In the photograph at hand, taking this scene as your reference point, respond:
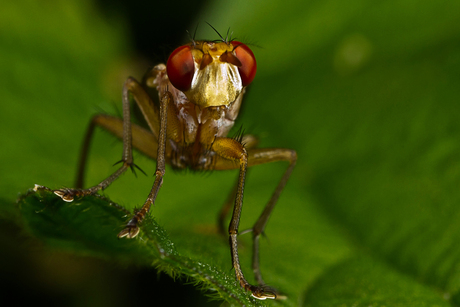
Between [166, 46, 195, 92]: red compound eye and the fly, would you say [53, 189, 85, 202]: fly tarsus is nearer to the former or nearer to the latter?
the fly

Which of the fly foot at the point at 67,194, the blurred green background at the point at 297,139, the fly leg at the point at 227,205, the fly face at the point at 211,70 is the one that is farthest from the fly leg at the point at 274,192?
the fly foot at the point at 67,194

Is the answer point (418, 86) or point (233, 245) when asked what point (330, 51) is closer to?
point (418, 86)

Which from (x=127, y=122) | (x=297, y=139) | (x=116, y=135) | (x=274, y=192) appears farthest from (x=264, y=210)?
(x=297, y=139)

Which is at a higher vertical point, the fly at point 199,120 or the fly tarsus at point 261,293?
the fly at point 199,120

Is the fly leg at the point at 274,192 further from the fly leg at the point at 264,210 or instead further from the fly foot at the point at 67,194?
the fly foot at the point at 67,194

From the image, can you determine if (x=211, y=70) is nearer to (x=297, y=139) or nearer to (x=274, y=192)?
(x=274, y=192)
